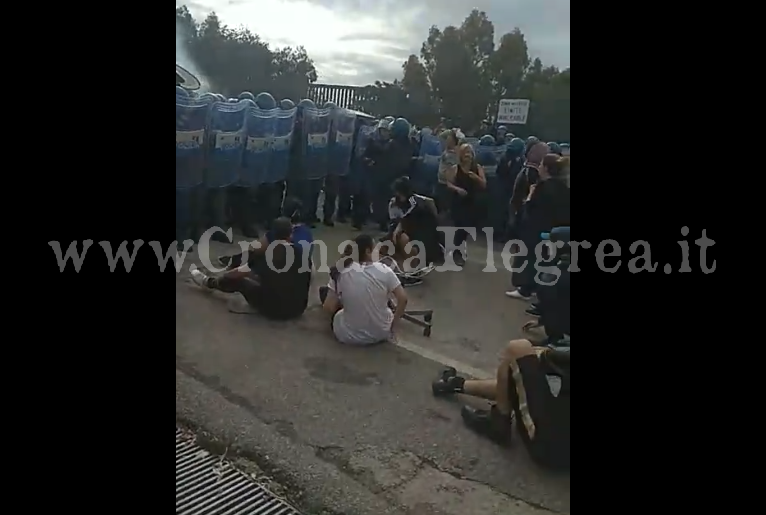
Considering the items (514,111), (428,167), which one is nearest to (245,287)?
(428,167)

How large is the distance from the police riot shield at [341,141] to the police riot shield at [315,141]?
0.12 m

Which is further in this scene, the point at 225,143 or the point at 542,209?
the point at 225,143

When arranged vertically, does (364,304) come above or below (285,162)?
below

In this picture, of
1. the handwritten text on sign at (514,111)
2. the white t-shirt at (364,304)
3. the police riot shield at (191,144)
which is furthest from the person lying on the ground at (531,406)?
the handwritten text on sign at (514,111)

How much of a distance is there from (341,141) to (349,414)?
6.06m

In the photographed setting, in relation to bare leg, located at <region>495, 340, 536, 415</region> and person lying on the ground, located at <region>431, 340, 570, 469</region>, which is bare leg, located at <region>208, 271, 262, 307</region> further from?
bare leg, located at <region>495, 340, 536, 415</region>

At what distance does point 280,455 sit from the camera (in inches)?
132

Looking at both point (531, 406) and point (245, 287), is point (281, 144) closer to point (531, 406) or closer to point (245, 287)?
point (245, 287)

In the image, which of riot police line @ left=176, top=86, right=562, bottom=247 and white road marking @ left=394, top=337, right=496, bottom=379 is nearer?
white road marking @ left=394, top=337, right=496, bottom=379

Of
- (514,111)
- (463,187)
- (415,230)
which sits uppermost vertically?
(514,111)

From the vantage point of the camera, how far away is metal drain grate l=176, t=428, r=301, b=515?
290 cm

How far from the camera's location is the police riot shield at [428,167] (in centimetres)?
932

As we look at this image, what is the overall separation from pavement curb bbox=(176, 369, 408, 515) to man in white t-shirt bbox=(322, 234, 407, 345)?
49.9 inches

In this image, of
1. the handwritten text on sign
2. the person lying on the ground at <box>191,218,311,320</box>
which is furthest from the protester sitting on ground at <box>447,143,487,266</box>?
the handwritten text on sign
